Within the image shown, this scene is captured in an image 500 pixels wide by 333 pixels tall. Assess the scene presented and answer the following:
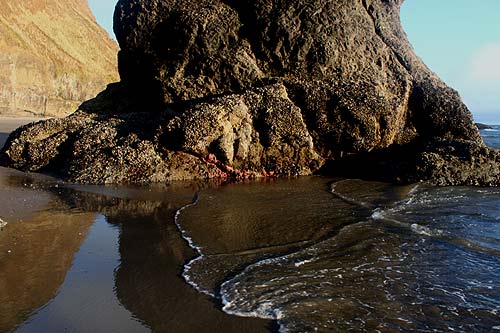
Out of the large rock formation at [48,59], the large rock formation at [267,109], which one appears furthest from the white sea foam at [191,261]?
the large rock formation at [48,59]

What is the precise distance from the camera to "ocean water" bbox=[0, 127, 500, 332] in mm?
4211

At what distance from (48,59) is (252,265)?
64.9 meters

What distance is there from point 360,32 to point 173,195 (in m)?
8.01

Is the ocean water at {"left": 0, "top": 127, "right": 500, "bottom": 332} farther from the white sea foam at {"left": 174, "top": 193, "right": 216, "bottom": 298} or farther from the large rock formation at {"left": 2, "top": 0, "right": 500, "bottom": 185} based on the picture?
the large rock formation at {"left": 2, "top": 0, "right": 500, "bottom": 185}

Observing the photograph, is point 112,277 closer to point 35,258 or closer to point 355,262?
point 35,258

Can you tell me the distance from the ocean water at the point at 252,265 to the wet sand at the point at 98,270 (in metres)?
0.02

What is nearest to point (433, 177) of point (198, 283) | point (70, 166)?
point (198, 283)

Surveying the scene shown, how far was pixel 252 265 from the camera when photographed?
5.50m

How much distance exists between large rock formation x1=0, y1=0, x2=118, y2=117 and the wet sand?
1809 inches

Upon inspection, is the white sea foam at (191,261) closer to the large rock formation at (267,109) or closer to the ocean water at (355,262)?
the ocean water at (355,262)

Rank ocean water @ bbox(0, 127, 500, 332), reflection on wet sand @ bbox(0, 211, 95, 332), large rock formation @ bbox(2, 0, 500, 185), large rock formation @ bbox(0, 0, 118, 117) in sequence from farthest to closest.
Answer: large rock formation @ bbox(0, 0, 118, 117) → large rock formation @ bbox(2, 0, 500, 185) → reflection on wet sand @ bbox(0, 211, 95, 332) → ocean water @ bbox(0, 127, 500, 332)

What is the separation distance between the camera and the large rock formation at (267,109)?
11.7 metres

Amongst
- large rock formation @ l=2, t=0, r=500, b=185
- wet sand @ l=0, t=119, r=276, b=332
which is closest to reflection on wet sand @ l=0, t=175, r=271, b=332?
wet sand @ l=0, t=119, r=276, b=332

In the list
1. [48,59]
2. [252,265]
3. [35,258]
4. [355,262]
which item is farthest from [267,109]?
[48,59]
